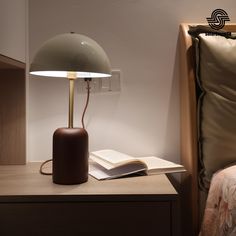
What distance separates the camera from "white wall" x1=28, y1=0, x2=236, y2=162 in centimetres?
135

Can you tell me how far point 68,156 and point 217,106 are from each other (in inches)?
23.0

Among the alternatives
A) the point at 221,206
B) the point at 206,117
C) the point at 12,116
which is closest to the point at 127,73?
the point at 206,117

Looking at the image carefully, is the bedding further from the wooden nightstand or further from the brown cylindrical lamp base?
the brown cylindrical lamp base

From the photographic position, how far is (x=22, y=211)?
2.81 feet

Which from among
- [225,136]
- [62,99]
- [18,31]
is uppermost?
[18,31]

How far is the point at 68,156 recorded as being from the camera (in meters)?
0.95

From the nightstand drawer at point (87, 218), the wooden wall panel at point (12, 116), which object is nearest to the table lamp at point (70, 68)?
the nightstand drawer at point (87, 218)

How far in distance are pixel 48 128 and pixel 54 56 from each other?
571 mm

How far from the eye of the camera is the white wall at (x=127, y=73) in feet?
4.43

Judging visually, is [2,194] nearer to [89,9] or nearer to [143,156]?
[143,156]

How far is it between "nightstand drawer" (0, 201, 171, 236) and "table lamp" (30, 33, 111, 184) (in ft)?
0.39

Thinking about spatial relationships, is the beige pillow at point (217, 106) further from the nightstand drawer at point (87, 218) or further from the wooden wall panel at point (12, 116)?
the wooden wall panel at point (12, 116)

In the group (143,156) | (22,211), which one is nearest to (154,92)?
(143,156)

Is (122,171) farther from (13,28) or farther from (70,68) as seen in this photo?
(13,28)
